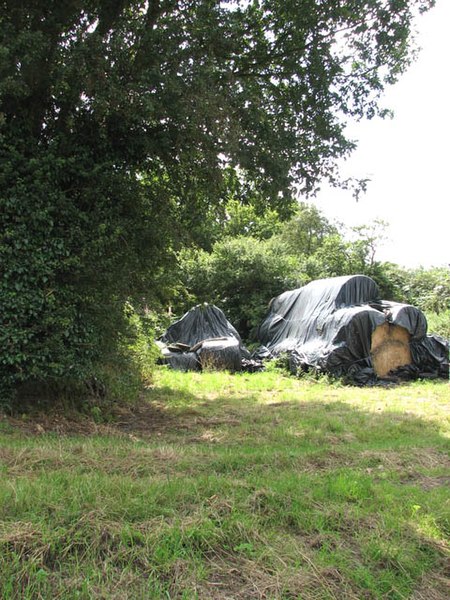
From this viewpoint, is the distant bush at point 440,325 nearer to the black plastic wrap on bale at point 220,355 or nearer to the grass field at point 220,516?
the black plastic wrap on bale at point 220,355

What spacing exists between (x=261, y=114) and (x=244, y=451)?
16.0 feet

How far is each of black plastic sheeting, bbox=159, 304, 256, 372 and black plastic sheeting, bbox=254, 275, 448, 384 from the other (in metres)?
1.13

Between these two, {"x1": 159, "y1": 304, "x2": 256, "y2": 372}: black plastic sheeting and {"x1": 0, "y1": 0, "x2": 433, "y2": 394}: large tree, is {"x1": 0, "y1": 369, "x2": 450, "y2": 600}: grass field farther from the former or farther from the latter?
{"x1": 159, "y1": 304, "x2": 256, "y2": 372}: black plastic sheeting

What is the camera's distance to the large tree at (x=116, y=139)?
5.92 metres

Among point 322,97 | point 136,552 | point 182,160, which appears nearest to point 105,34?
point 182,160

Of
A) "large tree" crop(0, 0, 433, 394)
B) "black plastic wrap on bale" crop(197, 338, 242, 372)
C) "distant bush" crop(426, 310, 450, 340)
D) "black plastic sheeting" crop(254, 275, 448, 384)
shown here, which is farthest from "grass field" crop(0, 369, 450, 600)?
"distant bush" crop(426, 310, 450, 340)

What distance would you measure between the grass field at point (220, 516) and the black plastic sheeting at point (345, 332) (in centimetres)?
623

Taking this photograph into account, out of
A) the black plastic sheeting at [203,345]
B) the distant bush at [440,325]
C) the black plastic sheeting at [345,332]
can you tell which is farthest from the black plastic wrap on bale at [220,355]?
the distant bush at [440,325]

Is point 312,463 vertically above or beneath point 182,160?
beneath

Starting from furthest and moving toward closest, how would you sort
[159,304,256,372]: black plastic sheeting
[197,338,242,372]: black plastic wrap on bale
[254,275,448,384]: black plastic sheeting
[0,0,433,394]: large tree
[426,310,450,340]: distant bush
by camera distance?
[426,310,450,340]: distant bush, [159,304,256,372]: black plastic sheeting, [197,338,242,372]: black plastic wrap on bale, [254,275,448,384]: black plastic sheeting, [0,0,433,394]: large tree

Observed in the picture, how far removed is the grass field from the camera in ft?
8.34

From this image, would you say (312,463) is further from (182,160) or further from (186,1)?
(186,1)

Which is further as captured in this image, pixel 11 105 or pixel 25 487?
pixel 11 105

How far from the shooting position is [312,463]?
179 inches
